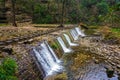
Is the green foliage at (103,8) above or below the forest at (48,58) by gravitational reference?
below

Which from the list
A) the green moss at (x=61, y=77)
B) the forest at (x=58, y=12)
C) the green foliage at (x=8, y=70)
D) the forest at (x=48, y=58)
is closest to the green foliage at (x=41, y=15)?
the forest at (x=58, y=12)

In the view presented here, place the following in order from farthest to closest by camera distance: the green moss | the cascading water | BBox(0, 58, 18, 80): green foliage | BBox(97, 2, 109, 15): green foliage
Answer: BBox(97, 2, 109, 15): green foliage → the cascading water → the green moss → BBox(0, 58, 18, 80): green foliage

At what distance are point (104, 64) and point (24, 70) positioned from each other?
11.2 m

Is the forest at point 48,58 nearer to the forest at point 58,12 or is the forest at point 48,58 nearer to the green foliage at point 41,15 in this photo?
the forest at point 58,12

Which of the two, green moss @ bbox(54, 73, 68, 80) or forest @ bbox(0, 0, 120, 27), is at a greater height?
green moss @ bbox(54, 73, 68, 80)

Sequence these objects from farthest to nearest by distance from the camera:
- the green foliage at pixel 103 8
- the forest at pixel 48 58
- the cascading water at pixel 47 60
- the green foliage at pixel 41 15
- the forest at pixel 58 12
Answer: the green foliage at pixel 103 8, the green foliage at pixel 41 15, the forest at pixel 58 12, the cascading water at pixel 47 60, the forest at pixel 48 58

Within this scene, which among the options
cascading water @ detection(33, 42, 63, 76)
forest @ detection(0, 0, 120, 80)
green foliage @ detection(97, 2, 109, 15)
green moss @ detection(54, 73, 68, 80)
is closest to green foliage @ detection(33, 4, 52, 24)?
forest @ detection(0, 0, 120, 80)

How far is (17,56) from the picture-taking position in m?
14.4

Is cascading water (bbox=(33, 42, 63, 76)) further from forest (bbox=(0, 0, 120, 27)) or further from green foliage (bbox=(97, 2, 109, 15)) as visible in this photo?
green foliage (bbox=(97, 2, 109, 15))

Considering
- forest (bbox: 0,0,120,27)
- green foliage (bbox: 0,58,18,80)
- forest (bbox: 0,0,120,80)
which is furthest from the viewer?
forest (bbox: 0,0,120,27)

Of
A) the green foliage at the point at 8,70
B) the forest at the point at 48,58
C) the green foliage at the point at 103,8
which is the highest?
the green foliage at the point at 8,70

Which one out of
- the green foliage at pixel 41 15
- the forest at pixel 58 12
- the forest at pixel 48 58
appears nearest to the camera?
the forest at pixel 48 58

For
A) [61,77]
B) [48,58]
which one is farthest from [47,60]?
[61,77]

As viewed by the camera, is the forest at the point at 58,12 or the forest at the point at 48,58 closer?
the forest at the point at 48,58
